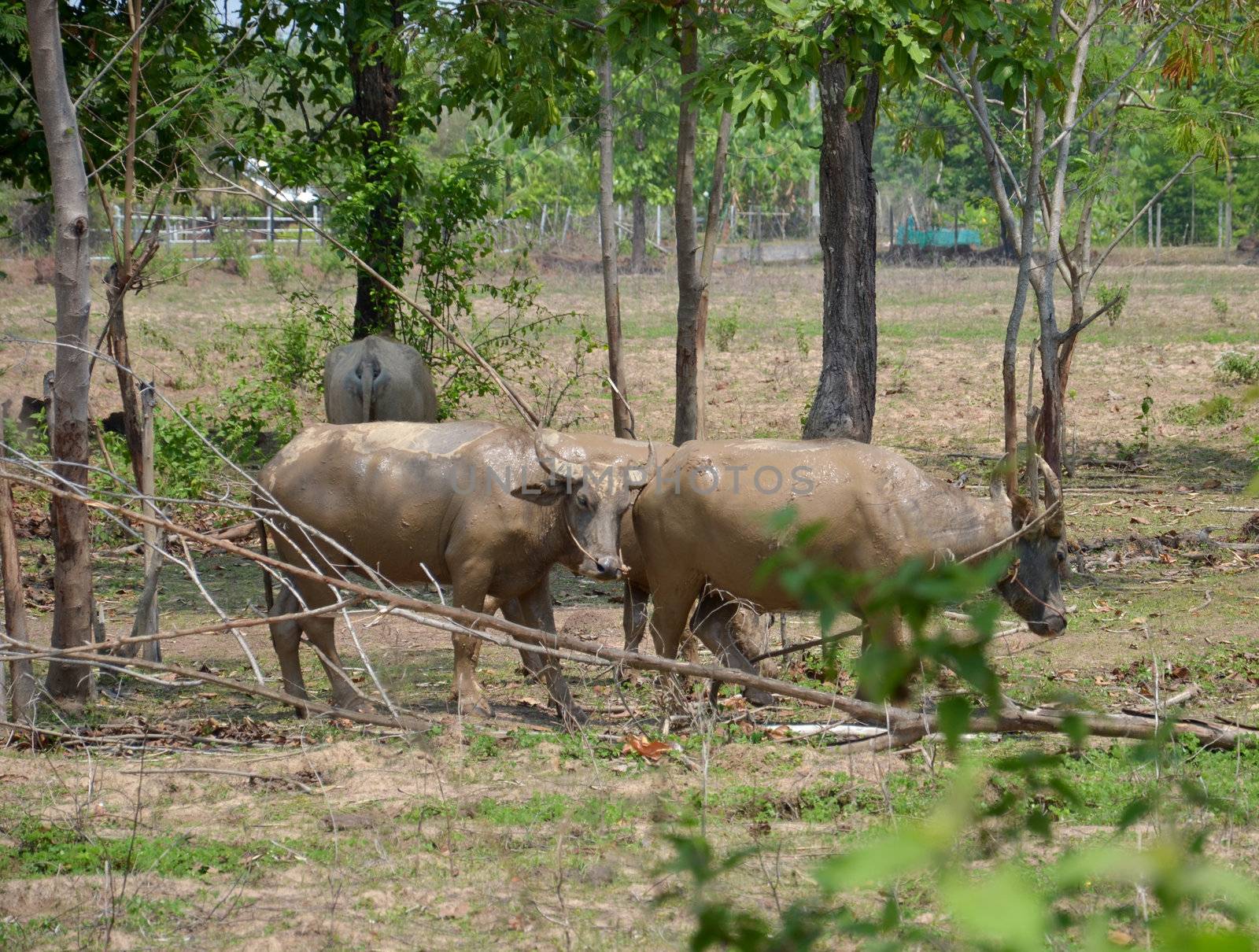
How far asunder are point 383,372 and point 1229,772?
8.65m

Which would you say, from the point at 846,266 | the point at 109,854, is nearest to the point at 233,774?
the point at 109,854

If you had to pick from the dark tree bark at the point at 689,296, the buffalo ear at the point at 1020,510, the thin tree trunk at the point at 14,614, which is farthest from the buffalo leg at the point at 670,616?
the dark tree bark at the point at 689,296

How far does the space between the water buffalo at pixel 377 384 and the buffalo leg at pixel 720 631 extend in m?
5.09

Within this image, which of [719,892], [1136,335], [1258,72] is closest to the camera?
[719,892]

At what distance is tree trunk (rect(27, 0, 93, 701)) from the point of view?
700 centimetres

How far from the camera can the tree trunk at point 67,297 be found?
7.00 m

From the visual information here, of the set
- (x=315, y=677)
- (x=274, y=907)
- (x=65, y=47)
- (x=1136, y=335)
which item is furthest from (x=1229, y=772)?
(x=1136, y=335)

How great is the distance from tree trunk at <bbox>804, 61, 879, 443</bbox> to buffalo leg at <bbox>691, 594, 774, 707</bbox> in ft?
10.7

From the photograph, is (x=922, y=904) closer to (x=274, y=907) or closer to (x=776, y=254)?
(x=274, y=907)

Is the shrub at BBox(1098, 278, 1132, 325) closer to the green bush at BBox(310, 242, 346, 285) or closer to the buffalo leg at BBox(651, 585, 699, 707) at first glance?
the buffalo leg at BBox(651, 585, 699, 707)

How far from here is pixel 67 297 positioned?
7.06 m

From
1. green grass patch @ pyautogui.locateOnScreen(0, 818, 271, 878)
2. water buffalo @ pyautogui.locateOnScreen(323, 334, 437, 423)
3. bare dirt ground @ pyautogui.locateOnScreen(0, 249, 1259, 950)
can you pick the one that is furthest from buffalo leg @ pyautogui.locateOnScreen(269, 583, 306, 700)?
water buffalo @ pyautogui.locateOnScreen(323, 334, 437, 423)

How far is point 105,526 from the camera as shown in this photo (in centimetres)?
1266

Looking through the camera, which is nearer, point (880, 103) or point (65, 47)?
point (65, 47)
